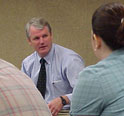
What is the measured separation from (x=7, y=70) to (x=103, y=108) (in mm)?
583

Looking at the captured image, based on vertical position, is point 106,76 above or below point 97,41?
below

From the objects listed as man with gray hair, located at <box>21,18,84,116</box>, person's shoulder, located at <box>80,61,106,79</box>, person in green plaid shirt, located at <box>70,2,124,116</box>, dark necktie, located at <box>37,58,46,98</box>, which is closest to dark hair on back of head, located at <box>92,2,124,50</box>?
person in green plaid shirt, located at <box>70,2,124,116</box>

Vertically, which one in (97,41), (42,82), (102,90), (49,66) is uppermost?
(97,41)

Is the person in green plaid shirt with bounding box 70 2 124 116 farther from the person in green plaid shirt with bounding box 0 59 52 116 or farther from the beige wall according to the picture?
the beige wall

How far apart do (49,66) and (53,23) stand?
53.0 inches

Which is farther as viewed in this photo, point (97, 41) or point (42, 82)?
point (42, 82)

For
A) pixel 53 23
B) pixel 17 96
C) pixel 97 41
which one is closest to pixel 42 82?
pixel 97 41

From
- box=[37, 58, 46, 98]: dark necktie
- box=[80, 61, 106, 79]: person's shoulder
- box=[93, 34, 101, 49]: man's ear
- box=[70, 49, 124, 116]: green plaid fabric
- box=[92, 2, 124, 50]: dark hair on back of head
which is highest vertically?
box=[92, 2, 124, 50]: dark hair on back of head

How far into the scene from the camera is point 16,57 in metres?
4.15

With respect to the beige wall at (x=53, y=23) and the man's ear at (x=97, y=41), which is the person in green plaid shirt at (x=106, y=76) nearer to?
the man's ear at (x=97, y=41)

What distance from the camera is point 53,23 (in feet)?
13.3

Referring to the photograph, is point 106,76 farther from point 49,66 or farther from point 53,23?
point 53,23

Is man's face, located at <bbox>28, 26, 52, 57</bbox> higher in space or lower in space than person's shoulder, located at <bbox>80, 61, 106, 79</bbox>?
lower

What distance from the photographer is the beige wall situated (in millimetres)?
3967
